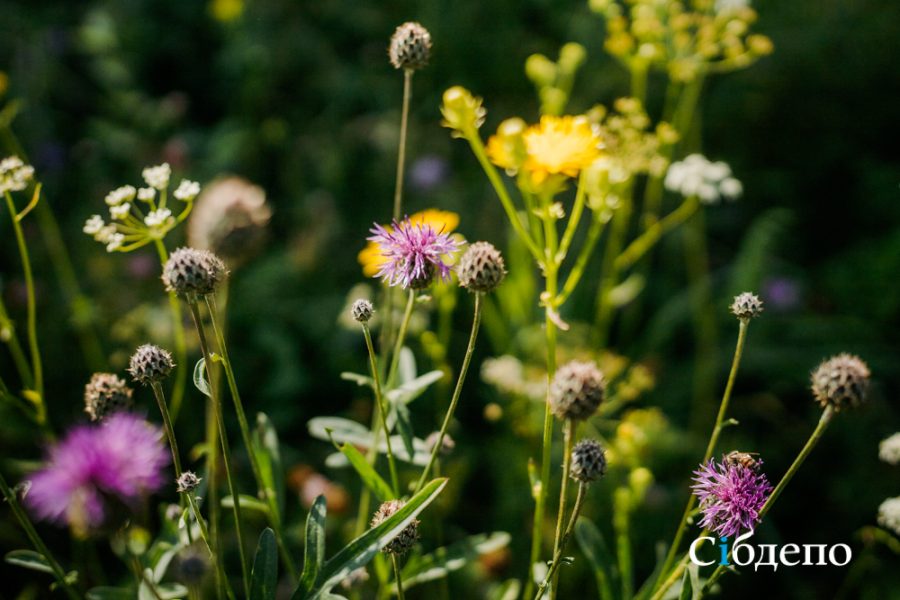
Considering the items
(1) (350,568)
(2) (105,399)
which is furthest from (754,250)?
(2) (105,399)

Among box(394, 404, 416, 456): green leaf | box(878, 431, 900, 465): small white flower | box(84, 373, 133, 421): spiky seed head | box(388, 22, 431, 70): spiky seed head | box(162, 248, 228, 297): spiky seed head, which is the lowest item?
box(878, 431, 900, 465): small white flower

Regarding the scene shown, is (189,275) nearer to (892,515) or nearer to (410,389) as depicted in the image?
(410,389)

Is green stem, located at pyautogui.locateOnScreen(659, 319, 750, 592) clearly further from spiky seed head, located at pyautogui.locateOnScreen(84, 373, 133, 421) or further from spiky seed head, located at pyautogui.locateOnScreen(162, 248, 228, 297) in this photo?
spiky seed head, located at pyautogui.locateOnScreen(84, 373, 133, 421)

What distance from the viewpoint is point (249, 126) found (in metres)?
3.52

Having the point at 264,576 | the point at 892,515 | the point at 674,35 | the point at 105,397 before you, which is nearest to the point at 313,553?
the point at 264,576

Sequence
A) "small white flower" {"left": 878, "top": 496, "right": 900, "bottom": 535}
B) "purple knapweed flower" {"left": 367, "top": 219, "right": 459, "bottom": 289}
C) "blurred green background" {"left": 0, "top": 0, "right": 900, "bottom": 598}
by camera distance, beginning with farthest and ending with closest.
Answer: "blurred green background" {"left": 0, "top": 0, "right": 900, "bottom": 598}
"small white flower" {"left": 878, "top": 496, "right": 900, "bottom": 535}
"purple knapweed flower" {"left": 367, "top": 219, "right": 459, "bottom": 289}

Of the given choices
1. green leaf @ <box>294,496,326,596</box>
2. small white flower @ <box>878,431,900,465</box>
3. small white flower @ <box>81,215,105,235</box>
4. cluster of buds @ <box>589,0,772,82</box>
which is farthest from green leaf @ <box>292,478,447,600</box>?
cluster of buds @ <box>589,0,772,82</box>

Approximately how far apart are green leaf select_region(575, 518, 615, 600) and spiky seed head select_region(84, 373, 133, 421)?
0.93 m

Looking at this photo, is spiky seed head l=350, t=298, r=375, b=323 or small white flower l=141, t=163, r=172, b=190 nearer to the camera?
spiky seed head l=350, t=298, r=375, b=323

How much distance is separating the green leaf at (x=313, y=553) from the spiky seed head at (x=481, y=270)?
1.58 ft

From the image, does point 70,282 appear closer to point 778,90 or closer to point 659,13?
point 659,13

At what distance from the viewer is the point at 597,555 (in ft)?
5.01

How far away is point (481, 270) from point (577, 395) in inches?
11.6

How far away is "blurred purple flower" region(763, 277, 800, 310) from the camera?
309 centimetres
